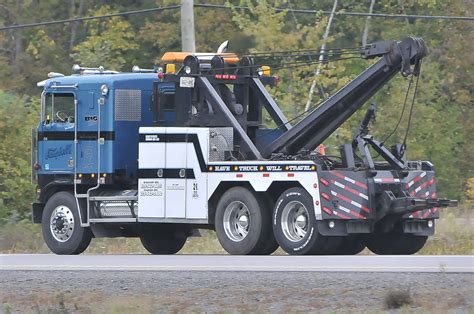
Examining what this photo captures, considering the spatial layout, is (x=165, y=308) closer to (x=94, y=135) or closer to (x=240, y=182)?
(x=240, y=182)

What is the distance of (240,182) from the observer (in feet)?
68.9

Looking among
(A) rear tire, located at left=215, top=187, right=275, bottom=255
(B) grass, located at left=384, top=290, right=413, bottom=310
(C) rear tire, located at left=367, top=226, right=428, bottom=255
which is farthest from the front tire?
(B) grass, located at left=384, top=290, right=413, bottom=310

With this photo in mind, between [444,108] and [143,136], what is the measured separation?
74.2 ft

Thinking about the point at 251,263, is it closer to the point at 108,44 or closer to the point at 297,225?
the point at 297,225

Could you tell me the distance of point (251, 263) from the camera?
708 inches

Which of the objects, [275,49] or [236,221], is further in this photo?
[275,49]

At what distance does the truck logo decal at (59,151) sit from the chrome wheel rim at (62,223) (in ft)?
2.86

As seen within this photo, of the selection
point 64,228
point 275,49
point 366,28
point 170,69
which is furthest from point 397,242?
point 366,28

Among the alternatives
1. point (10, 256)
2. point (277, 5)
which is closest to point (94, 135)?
point (10, 256)

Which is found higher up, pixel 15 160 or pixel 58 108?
pixel 58 108

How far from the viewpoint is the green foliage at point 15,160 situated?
31.8 metres

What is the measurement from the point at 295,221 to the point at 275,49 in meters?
16.0

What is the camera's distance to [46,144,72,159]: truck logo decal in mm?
23078

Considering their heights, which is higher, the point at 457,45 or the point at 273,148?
the point at 457,45
